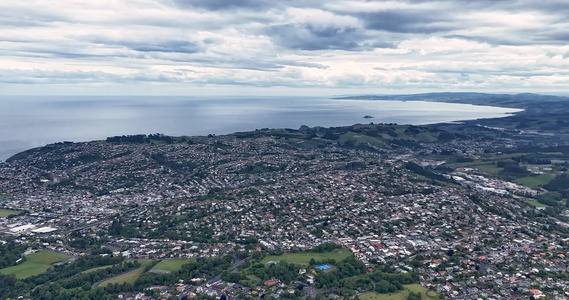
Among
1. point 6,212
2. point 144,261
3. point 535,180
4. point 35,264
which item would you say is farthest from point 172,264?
point 535,180

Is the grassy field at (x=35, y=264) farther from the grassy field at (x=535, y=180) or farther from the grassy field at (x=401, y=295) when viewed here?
the grassy field at (x=535, y=180)

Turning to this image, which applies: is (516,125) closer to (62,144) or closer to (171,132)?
(171,132)

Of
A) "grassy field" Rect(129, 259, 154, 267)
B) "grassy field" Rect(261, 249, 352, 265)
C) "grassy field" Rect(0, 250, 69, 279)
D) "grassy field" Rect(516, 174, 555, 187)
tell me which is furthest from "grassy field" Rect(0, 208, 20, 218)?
"grassy field" Rect(516, 174, 555, 187)

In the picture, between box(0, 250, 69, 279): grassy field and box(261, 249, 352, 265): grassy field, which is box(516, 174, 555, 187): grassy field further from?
box(0, 250, 69, 279): grassy field

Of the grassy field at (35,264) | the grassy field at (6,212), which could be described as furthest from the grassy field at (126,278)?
the grassy field at (6,212)

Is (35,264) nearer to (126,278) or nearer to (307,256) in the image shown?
(126,278)

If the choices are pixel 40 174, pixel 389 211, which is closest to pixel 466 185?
pixel 389 211
